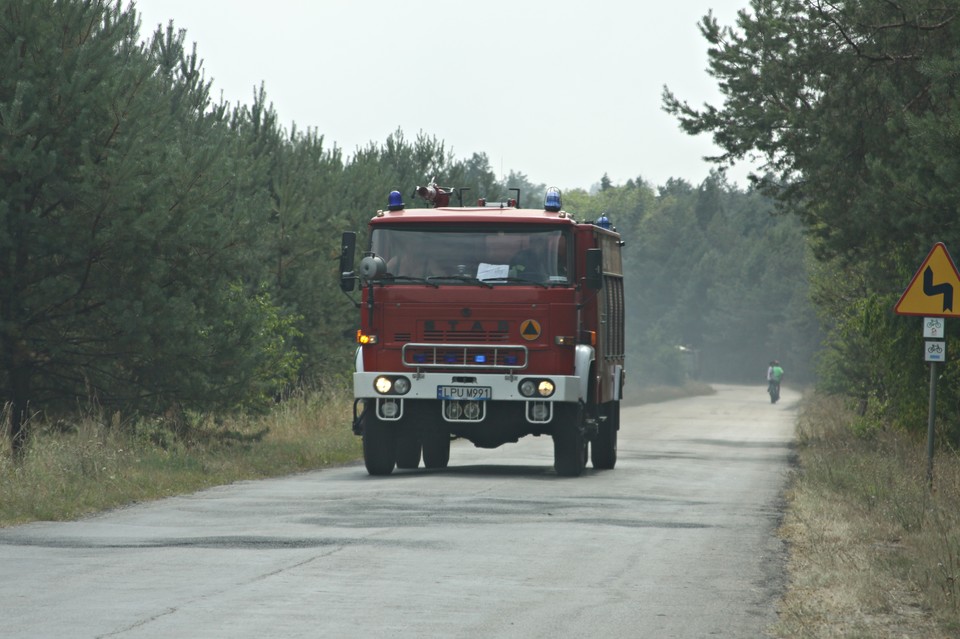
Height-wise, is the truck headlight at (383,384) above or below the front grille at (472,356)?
below

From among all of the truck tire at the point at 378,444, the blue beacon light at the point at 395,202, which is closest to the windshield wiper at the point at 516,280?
A: the blue beacon light at the point at 395,202

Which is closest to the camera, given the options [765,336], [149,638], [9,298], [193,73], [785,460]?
[149,638]

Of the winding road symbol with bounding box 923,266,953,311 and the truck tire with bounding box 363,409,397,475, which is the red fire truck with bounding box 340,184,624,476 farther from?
the winding road symbol with bounding box 923,266,953,311

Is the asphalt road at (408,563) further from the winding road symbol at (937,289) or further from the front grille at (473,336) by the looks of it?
the winding road symbol at (937,289)

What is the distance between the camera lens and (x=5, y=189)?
59.1ft

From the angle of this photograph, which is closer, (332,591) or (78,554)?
(332,591)

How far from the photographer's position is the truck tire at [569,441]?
1858 centimetres

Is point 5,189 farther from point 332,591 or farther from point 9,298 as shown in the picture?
point 332,591

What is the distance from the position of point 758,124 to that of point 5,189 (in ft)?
38.6

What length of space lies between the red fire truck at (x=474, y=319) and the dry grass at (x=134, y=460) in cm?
227

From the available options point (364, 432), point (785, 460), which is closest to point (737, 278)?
point (785, 460)

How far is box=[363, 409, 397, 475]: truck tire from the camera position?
18859 millimetres

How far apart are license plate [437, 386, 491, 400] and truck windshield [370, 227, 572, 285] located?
4.06ft

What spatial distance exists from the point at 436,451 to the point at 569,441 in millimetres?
2630
